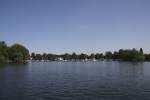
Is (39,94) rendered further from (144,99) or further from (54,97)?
(144,99)

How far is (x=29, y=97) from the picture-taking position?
127 ft

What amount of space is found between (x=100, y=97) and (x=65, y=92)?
750cm

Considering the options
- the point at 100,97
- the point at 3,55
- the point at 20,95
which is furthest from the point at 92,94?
the point at 3,55

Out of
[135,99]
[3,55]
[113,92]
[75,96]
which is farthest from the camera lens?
[3,55]

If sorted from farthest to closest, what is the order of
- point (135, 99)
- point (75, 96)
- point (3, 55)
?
1. point (3, 55)
2. point (75, 96)
3. point (135, 99)

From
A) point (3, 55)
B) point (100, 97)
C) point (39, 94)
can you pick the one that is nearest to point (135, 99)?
point (100, 97)

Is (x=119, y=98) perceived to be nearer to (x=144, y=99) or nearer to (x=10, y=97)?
(x=144, y=99)

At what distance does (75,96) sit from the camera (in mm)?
39344

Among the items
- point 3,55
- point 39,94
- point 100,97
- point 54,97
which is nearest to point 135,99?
point 100,97

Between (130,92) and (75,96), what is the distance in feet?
33.2

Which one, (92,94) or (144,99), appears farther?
(92,94)

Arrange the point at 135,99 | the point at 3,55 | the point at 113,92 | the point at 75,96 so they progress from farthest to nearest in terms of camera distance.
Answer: the point at 3,55, the point at 113,92, the point at 75,96, the point at 135,99

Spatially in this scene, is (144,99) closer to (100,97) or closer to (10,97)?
(100,97)

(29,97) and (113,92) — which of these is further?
(113,92)
